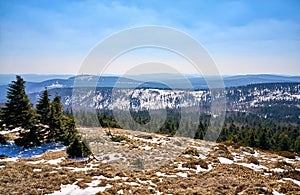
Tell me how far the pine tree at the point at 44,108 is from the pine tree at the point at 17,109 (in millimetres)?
1683

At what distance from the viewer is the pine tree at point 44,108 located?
100 feet

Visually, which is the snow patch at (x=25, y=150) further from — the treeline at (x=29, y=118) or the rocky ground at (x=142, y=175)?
the rocky ground at (x=142, y=175)

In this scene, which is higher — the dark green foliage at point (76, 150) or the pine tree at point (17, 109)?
the pine tree at point (17, 109)

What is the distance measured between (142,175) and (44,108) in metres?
19.0

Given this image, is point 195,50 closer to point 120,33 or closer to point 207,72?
point 207,72

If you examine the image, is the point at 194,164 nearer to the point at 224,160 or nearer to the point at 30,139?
the point at 224,160

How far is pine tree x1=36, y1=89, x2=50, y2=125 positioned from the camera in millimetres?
30609

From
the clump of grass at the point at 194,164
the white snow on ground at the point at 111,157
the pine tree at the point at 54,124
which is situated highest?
the pine tree at the point at 54,124

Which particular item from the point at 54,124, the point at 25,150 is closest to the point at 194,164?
the point at 54,124

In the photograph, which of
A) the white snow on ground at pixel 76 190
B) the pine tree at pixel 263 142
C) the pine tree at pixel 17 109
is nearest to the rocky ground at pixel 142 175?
the white snow on ground at pixel 76 190

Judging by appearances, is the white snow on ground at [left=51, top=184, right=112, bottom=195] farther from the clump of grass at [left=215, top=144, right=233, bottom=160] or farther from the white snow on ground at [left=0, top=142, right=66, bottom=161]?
the clump of grass at [left=215, top=144, right=233, bottom=160]

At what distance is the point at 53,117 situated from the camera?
101 ft

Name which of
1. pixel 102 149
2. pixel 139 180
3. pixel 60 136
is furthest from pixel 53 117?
pixel 139 180

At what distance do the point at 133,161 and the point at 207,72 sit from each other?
13.5m
